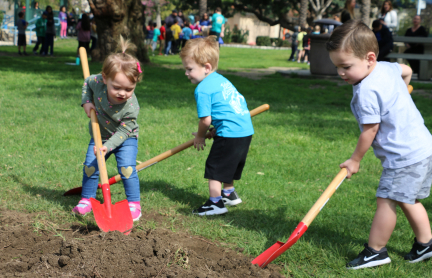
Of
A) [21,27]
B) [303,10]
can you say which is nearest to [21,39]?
[21,27]

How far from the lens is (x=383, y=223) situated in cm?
275

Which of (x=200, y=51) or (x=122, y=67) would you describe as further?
(x=200, y=51)

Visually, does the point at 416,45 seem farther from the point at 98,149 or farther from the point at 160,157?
the point at 98,149

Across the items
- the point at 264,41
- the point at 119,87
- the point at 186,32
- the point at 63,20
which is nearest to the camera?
the point at 119,87

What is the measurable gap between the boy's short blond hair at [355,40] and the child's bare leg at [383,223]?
0.91 metres

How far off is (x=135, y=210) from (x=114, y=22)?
10.5 meters

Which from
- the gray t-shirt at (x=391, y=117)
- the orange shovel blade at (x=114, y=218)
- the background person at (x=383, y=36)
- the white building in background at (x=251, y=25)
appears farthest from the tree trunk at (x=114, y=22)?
the white building in background at (x=251, y=25)

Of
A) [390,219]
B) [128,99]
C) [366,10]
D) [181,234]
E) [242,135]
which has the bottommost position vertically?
[181,234]

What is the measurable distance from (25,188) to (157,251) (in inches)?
73.8

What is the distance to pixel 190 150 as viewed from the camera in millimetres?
5418

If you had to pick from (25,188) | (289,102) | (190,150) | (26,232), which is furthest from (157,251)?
(289,102)

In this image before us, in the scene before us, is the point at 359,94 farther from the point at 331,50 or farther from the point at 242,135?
the point at 242,135

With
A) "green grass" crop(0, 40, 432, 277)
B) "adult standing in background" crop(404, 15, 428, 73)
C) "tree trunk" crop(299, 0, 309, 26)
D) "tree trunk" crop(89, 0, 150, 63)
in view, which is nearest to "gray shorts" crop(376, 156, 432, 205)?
Answer: "green grass" crop(0, 40, 432, 277)

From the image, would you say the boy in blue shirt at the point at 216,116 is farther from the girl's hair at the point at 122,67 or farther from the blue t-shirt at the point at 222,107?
the girl's hair at the point at 122,67
